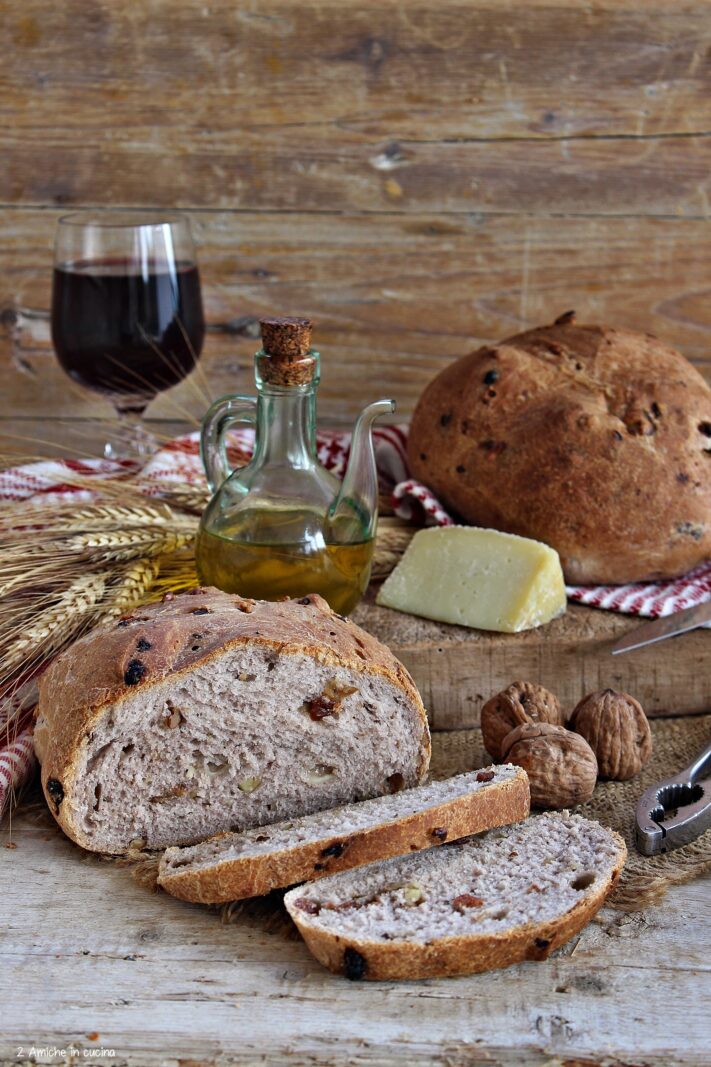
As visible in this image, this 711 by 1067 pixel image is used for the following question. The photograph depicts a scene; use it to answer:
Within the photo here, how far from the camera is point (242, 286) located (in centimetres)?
327

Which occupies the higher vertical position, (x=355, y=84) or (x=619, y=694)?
(x=355, y=84)

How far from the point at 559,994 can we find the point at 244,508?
0.98 meters

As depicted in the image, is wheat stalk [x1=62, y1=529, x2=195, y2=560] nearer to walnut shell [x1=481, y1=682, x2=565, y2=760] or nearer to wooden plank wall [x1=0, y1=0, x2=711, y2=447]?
walnut shell [x1=481, y1=682, x2=565, y2=760]

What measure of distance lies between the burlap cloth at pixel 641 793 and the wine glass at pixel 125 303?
1.01m

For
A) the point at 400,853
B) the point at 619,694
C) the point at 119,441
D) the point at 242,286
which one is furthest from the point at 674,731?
the point at 242,286

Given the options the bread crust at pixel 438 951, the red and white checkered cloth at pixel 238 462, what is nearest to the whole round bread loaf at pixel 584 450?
the red and white checkered cloth at pixel 238 462

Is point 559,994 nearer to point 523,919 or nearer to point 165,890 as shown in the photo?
point 523,919

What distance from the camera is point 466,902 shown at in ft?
5.09

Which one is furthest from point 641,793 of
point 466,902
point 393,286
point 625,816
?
point 393,286

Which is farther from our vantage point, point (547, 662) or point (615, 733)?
point (547, 662)

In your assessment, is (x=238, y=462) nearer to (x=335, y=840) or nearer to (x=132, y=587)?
(x=132, y=587)

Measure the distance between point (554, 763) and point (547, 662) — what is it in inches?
A: 14.0

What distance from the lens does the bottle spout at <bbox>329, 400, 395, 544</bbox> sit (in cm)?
210

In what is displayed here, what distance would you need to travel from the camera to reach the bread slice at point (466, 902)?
1.47 m
